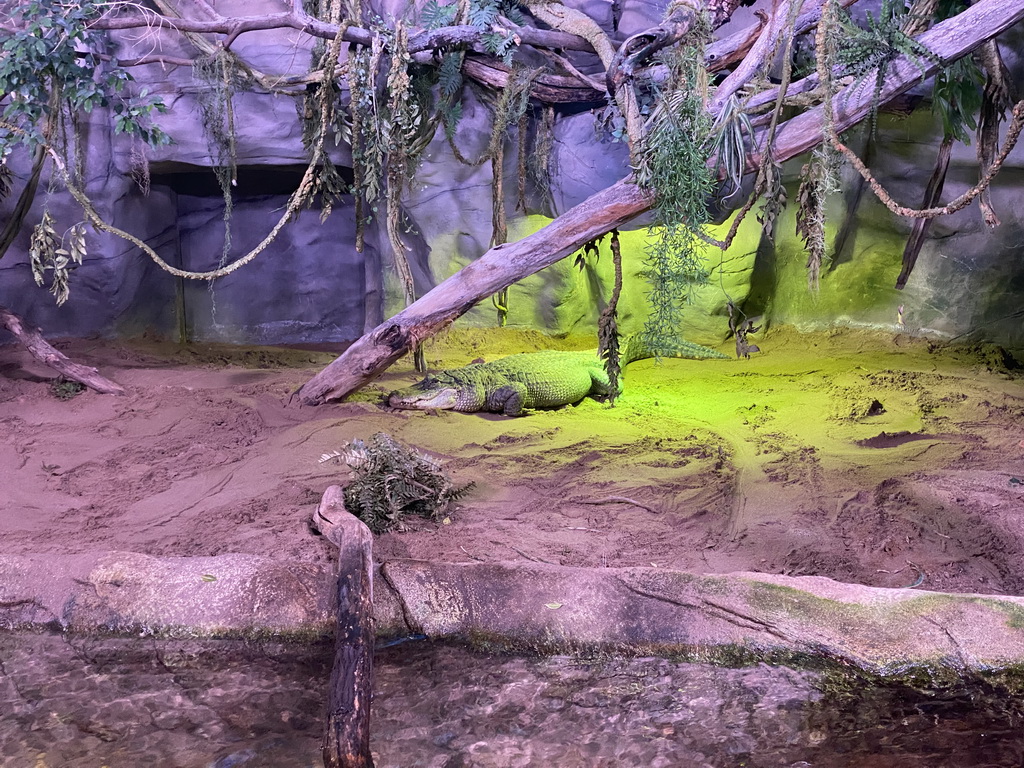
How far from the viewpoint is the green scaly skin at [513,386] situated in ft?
20.2

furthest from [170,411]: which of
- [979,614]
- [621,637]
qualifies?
[979,614]

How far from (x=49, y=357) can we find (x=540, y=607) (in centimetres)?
442

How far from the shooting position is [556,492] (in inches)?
178

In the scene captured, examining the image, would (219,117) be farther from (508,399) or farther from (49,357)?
(508,399)

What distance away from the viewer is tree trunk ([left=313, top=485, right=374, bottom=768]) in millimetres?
2461

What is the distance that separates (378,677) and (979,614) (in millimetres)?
2113

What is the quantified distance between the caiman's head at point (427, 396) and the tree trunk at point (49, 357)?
191 centimetres

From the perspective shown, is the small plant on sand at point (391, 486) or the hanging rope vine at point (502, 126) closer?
the small plant on sand at point (391, 486)

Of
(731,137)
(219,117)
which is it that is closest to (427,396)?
(731,137)

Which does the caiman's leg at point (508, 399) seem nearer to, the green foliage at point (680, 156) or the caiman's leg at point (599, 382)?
the caiman's leg at point (599, 382)

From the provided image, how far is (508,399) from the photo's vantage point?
21.0 feet

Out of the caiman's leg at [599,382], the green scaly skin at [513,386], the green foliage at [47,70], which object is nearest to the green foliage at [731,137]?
the green scaly skin at [513,386]

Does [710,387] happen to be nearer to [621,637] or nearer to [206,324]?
[621,637]

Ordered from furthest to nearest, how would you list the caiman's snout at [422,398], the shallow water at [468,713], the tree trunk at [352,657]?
1. the caiman's snout at [422,398]
2. the shallow water at [468,713]
3. the tree trunk at [352,657]
